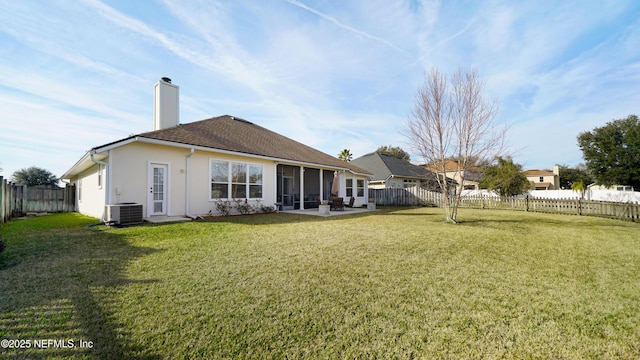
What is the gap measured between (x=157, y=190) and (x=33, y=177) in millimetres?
26935

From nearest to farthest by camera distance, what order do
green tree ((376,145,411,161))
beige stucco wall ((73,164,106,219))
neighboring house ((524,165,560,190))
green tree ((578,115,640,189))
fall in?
beige stucco wall ((73,164,106,219)) → green tree ((578,115,640,189)) → neighboring house ((524,165,560,190)) → green tree ((376,145,411,161))

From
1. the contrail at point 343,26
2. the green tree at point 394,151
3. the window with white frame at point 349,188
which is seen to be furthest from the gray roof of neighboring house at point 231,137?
the green tree at point 394,151

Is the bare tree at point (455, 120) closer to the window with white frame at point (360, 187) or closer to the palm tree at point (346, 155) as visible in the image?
the window with white frame at point (360, 187)

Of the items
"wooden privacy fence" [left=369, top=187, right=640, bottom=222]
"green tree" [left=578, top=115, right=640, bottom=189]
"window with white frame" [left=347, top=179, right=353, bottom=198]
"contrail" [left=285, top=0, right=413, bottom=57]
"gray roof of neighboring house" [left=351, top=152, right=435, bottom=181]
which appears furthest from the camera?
"gray roof of neighboring house" [left=351, top=152, right=435, bottom=181]

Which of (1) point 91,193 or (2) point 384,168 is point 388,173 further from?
(1) point 91,193

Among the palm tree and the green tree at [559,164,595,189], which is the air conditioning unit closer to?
the palm tree

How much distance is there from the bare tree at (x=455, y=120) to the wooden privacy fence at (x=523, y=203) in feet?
24.4

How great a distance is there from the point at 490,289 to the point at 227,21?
11.3 m

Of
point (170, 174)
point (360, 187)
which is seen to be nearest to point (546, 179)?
point (360, 187)

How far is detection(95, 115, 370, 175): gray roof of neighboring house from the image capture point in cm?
1022

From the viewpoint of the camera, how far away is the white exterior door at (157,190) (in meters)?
9.27

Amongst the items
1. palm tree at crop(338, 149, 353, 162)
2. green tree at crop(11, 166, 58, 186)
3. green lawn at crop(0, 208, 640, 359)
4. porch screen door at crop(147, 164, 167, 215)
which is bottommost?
green lawn at crop(0, 208, 640, 359)

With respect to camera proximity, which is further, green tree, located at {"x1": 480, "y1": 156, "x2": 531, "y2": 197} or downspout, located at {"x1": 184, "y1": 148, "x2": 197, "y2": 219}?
green tree, located at {"x1": 480, "y1": 156, "x2": 531, "y2": 197}

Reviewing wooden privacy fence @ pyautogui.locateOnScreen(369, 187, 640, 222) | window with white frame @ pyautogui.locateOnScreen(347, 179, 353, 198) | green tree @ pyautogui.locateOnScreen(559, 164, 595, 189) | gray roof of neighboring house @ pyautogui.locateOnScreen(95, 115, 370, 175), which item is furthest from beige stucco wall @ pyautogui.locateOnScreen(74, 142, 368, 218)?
green tree @ pyautogui.locateOnScreen(559, 164, 595, 189)
